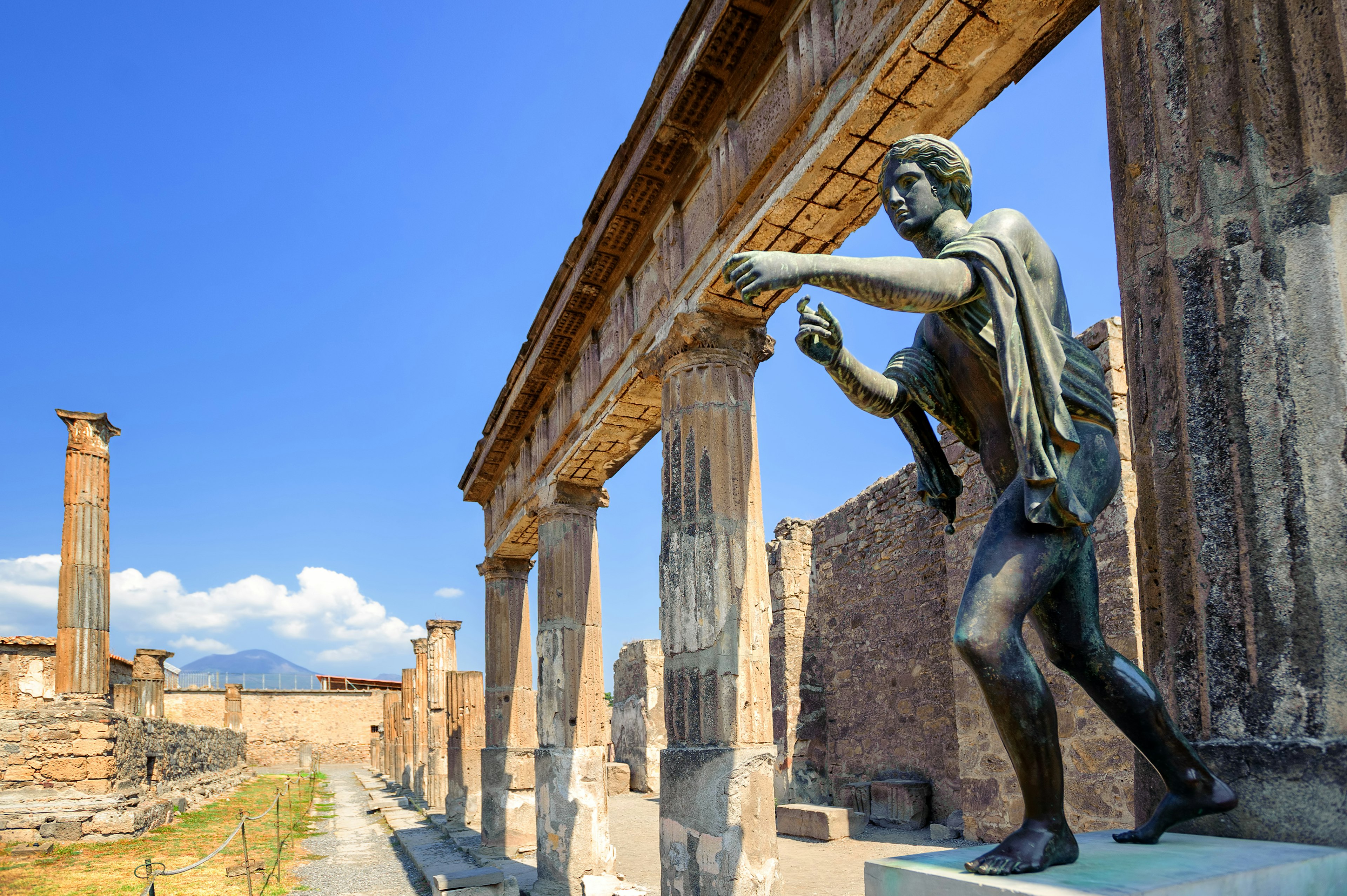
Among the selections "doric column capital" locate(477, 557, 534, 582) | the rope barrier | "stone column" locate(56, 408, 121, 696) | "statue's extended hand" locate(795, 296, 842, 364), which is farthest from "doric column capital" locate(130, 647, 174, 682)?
"statue's extended hand" locate(795, 296, 842, 364)

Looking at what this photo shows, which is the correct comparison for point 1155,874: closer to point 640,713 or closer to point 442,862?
point 442,862

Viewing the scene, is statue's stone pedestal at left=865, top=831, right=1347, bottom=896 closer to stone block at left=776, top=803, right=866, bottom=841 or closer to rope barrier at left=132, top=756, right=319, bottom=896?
rope barrier at left=132, top=756, right=319, bottom=896

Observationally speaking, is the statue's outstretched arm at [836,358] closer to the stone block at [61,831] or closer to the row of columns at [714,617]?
the row of columns at [714,617]

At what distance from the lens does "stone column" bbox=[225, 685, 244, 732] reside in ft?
131

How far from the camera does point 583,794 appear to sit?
906 cm

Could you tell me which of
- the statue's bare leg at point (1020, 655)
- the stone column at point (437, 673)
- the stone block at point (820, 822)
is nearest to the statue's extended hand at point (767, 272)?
the statue's bare leg at point (1020, 655)

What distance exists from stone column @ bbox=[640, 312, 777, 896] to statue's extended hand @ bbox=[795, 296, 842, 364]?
3.16 metres

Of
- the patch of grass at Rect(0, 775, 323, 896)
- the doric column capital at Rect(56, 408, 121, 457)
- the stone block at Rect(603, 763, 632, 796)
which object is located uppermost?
the doric column capital at Rect(56, 408, 121, 457)

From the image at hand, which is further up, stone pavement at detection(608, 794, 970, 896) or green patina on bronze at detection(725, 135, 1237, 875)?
green patina on bronze at detection(725, 135, 1237, 875)

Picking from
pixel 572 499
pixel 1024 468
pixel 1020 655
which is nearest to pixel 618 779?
pixel 572 499

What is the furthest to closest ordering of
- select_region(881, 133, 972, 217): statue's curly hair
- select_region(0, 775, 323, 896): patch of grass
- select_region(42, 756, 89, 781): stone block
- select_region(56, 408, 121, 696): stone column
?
select_region(56, 408, 121, 696): stone column
select_region(42, 756, 89, 781): stone block
select_region(0, 775, 323, 896): patch of grass
select_region(881, 133, 972, 217): statue's curly hair

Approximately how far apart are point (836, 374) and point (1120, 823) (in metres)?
6.53

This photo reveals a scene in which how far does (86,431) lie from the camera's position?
56.8 ft

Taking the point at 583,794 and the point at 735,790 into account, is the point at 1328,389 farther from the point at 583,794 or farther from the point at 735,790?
the point at 583,794
